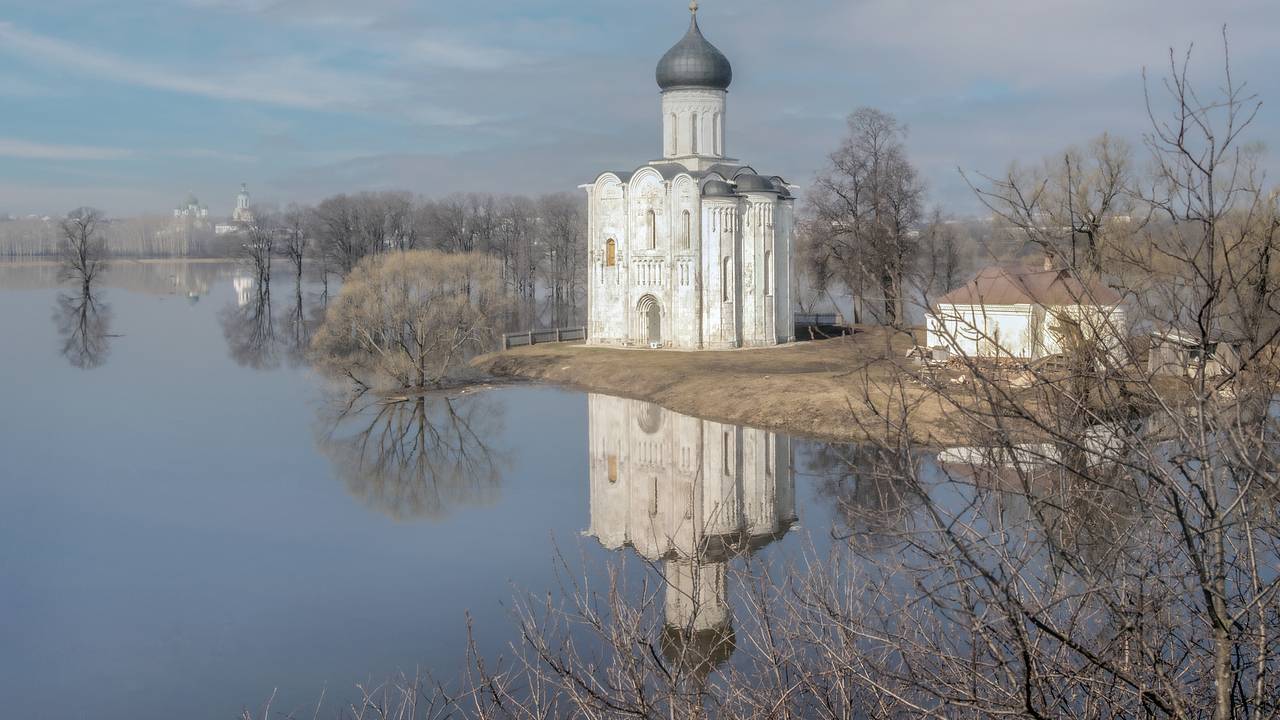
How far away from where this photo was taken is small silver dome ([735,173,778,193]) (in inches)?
1079

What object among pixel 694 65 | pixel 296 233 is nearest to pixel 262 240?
pixel 296 233

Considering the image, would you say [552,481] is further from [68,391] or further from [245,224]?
[245,224]

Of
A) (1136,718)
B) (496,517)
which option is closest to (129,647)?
(496,517)

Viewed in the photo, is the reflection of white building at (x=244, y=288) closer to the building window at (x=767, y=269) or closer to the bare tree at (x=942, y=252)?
the bare tree at (x=942, y=252)

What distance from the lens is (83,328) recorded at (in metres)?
38.9

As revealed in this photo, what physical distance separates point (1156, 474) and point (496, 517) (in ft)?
36.3

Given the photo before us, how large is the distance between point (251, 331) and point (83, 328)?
610cm

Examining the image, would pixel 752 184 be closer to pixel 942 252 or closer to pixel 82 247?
pixel 942 252

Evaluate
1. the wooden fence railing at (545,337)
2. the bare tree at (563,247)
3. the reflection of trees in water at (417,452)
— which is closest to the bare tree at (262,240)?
the bare tree at (563,247)

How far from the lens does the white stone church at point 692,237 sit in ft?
88.2

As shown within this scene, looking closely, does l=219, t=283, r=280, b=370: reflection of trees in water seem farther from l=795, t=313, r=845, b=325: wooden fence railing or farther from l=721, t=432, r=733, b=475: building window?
l=721, t=432, r=733, b=475: building window

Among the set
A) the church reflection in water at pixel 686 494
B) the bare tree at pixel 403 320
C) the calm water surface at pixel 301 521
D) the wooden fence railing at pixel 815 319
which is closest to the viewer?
the calm water surface at pixel 301 521

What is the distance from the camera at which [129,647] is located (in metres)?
9.45

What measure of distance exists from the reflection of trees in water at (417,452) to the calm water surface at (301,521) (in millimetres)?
62
